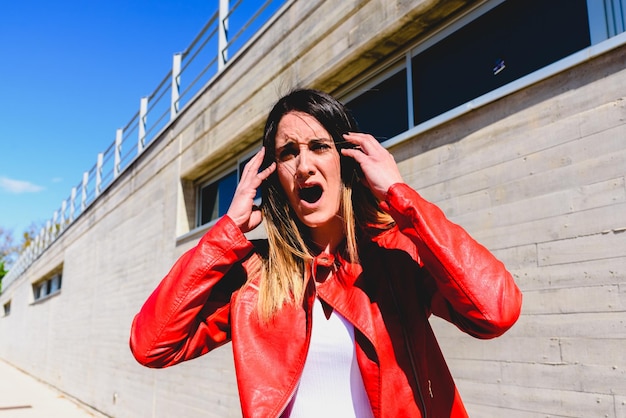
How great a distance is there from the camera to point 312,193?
204 cm

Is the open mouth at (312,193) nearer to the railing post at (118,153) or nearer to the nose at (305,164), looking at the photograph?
the nose at (305,164)

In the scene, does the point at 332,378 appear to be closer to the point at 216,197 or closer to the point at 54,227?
the point at 216,197

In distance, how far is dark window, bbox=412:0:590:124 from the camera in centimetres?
320

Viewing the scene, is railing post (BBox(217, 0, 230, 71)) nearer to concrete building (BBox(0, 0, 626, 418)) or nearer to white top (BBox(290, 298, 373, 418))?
concrete building (BBox(0, 0, 626, 418))

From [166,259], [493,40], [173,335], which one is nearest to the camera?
[173,335]

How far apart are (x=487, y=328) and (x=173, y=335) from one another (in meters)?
1.05

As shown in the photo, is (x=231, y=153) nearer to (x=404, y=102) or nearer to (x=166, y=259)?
(x=166, y=259)

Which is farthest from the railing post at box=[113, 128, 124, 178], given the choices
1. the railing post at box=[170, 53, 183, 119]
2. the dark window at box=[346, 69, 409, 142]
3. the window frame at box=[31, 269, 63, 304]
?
the dark window at box=[346, 69, 409, 142]

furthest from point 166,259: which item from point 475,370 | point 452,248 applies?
point 452,248

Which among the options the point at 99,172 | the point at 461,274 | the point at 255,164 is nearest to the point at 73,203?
the point at 99,172

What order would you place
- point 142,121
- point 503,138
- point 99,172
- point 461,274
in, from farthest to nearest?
1. point 99,172
2. point 142,121
3. point 503,138
4. point 461,274

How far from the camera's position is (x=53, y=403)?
13.6 meters

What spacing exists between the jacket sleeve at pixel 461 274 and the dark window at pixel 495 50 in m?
1.94

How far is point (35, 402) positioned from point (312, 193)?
46.1ft
